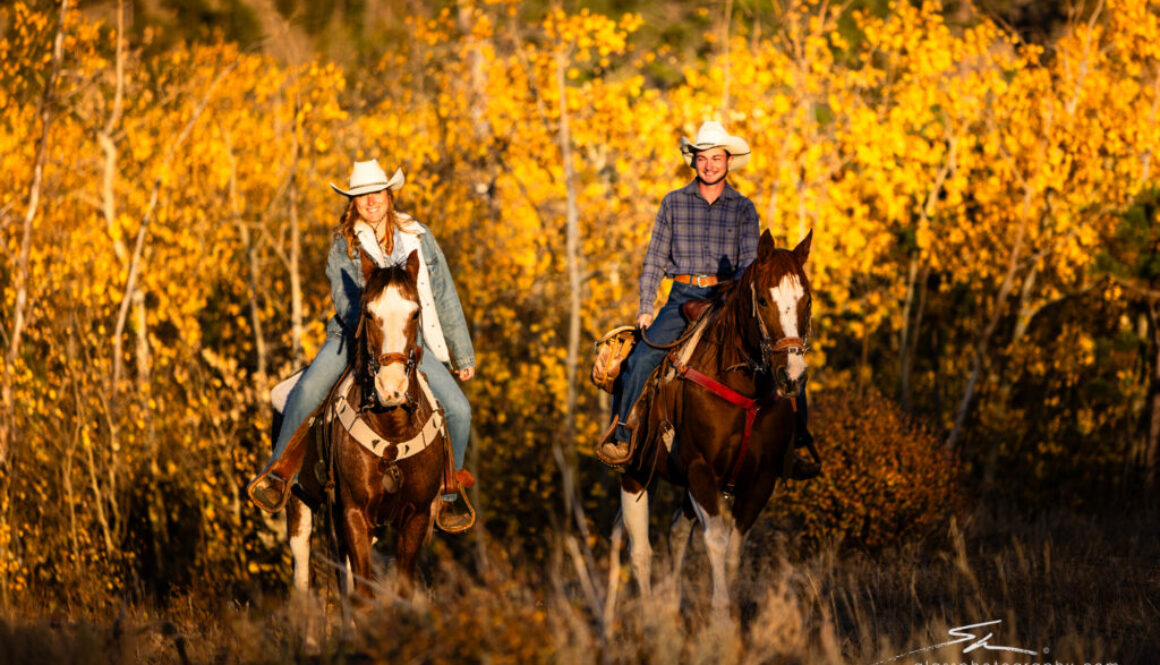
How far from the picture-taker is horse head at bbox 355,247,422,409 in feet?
19.1

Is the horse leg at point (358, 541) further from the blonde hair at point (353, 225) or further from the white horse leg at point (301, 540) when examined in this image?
the blonde hair at point (353, 225)

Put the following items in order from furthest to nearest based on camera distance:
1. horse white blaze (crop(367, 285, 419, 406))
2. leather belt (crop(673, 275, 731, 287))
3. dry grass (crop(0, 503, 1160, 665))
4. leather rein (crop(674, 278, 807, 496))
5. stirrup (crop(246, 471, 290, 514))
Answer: leather belt (crop(673, 275, 731, 287))
leather rein (crop(674, 278, 807, 496))
stirrup (crop(246, 471, 290, 514))
horse white blaze (crop(367, 285, 419, 406))
dry grass (crop(0, 503, 1160, 665))

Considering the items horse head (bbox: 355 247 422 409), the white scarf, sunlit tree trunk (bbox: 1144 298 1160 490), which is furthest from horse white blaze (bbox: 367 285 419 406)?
sunlit tree trunk (bbox: 1144 298 1160 490)

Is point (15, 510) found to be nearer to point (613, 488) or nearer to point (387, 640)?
point (387, 640)

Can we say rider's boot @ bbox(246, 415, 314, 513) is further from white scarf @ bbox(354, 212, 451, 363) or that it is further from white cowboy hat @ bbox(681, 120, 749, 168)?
white cowboy hat @ bbox(681, 120, 749, 168)

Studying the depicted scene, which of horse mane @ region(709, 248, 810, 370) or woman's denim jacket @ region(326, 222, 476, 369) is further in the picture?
woman's denim jacket @ region(326, 222, 476, 369)

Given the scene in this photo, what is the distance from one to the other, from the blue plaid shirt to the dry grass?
2231 mm

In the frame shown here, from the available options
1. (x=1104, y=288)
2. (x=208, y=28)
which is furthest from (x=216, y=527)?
(x=208, y=28)

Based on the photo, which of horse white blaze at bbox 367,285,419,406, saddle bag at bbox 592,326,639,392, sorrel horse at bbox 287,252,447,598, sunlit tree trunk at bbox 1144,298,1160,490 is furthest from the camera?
sunlit tree trunk at bbox 1144,298,1160,490

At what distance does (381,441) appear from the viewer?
21.3 feet

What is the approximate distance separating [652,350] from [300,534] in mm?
2634

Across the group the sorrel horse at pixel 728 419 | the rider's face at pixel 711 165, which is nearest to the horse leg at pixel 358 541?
the sorrel horse at pixel 728 419

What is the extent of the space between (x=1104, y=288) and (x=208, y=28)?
20211mm

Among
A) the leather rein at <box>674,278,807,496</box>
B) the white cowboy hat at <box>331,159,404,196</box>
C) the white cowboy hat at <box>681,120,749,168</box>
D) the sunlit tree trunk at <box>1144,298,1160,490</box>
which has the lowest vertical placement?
the sunlit tree trunk at <box>1144,298,1160,490</box>
